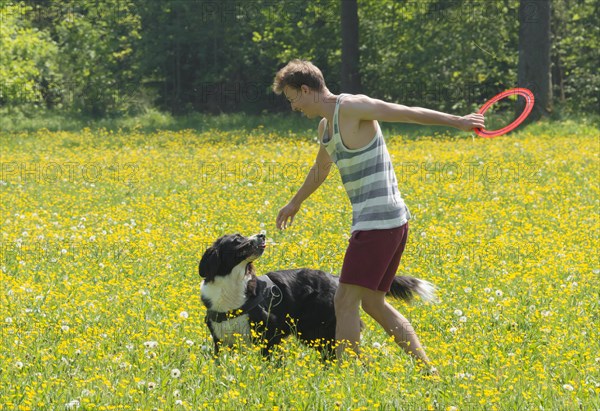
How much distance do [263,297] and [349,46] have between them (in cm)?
2165

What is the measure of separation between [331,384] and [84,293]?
3215 millimetres

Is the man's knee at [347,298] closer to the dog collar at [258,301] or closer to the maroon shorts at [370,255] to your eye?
the maroon shorts at [370,255]

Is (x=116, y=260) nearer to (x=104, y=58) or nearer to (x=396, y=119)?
(x=396, y=119)

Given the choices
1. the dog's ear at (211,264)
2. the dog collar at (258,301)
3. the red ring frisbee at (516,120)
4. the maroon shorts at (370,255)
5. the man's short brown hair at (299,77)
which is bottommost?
the dog collar at (258,301)

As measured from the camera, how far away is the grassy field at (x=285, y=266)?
4.51 m

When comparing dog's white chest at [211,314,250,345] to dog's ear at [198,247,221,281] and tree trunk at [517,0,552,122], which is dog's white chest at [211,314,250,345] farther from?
tree trunk at [517,0,552,122]

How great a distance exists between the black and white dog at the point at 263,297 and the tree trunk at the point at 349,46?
829 inches

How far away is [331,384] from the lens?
445 cm

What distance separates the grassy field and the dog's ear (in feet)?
1.68

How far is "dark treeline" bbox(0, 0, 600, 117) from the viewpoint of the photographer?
28031 millimetres

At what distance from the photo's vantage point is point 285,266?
25.0 ft

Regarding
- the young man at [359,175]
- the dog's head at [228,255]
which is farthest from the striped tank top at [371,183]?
the dog's head at [228,255]

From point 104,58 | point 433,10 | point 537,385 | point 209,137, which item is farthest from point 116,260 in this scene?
point 104,58

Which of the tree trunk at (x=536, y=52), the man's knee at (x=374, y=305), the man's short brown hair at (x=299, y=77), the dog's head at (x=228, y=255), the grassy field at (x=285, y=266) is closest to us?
the grassy field at (x=285, y=266)
